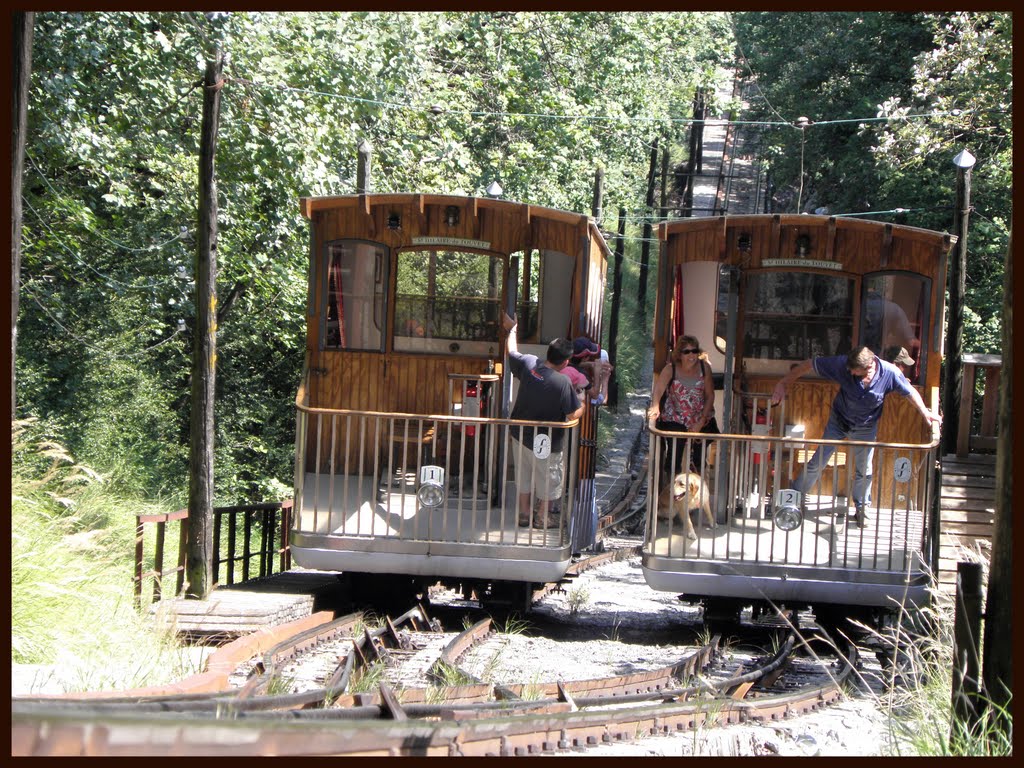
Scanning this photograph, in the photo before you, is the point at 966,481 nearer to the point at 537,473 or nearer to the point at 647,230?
the point at 537,473

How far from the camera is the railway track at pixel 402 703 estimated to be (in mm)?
4133

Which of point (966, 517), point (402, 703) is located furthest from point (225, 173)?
point (402, 703)

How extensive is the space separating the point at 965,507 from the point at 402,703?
8.41m

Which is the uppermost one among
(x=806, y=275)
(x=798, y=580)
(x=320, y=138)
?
(x=320, y=138)

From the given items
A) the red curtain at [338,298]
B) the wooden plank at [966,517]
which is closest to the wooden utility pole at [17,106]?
the red curtain at [338,298]

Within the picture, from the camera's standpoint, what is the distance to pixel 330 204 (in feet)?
37.6

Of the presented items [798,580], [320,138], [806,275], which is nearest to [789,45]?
[320,138]

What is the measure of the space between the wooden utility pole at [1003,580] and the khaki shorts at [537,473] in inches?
179

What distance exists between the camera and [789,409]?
11773 mm

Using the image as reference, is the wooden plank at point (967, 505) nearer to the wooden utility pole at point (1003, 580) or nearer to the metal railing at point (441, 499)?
the metal railing at point (441, 499)

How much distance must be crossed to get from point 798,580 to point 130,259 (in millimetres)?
13317

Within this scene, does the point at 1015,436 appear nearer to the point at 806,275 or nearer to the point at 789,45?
the point at 806,275

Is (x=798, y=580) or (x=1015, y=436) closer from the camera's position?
(x=1015, y=436)

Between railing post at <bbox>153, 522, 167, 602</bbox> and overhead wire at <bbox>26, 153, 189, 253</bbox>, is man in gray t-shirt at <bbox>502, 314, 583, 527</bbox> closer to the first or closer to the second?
railing post at <bbox>153, 522, 167, 602</bbox>
